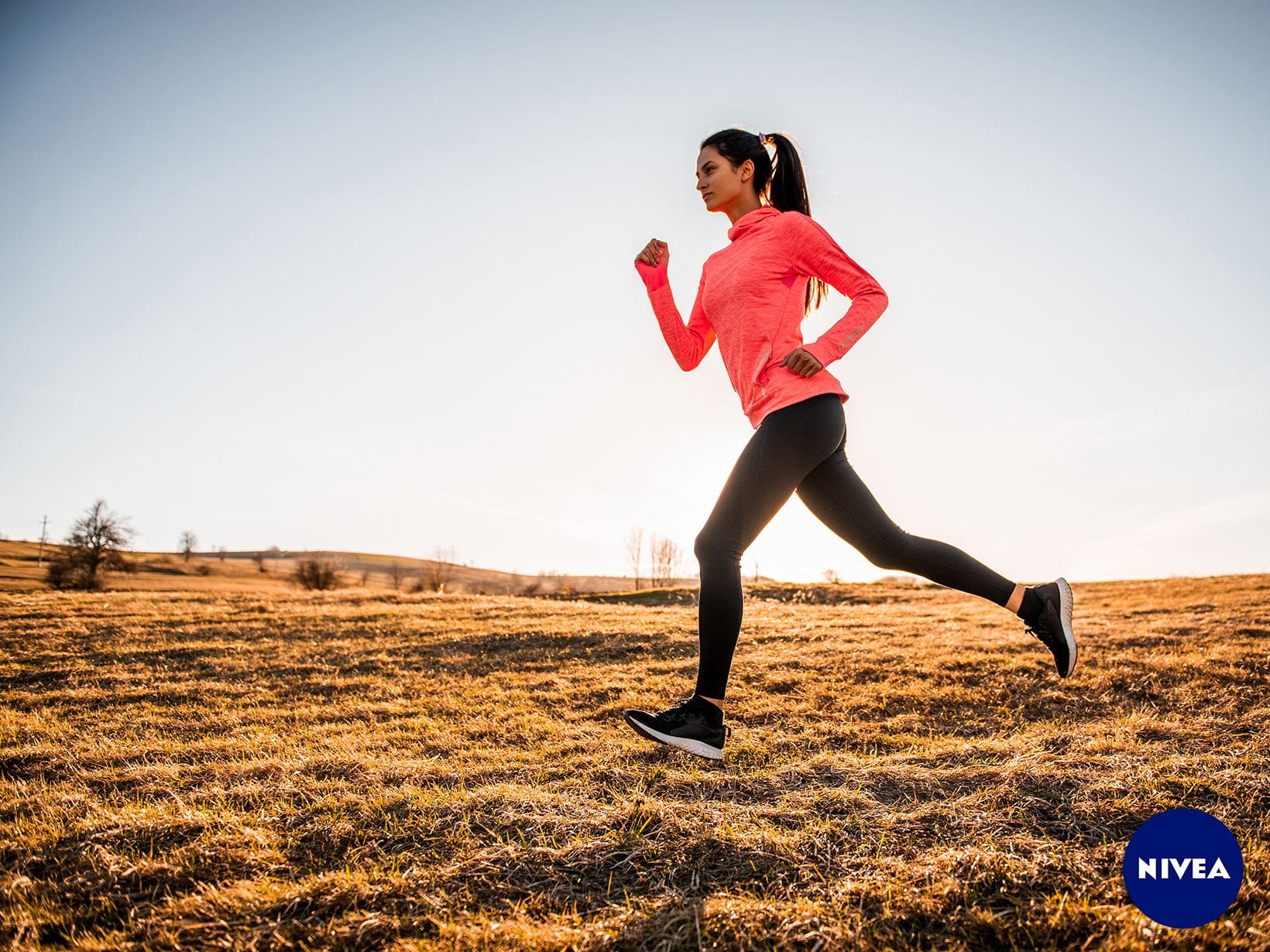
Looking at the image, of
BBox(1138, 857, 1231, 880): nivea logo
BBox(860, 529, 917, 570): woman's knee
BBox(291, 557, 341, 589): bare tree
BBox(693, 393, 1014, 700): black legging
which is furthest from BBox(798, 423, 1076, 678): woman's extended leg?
BBox(291, 557, 341, 589): bare tree

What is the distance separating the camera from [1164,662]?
7633 mm

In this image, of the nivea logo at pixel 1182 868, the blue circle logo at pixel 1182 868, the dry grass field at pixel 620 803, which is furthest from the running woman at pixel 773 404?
the nivea logo at pixel 1182 868

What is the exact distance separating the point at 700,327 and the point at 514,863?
2632 mm

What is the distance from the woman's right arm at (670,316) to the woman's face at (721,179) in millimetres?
382

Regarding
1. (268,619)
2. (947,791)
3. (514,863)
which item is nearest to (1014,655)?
(947,791)

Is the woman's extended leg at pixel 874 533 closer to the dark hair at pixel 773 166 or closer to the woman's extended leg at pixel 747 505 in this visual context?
the woman's extended leg at pixel 747 505

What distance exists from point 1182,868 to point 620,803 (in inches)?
77.1

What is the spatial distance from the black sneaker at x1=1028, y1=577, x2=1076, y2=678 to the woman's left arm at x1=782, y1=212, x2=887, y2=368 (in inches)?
63.0

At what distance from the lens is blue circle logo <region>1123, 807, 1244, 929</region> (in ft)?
6.77

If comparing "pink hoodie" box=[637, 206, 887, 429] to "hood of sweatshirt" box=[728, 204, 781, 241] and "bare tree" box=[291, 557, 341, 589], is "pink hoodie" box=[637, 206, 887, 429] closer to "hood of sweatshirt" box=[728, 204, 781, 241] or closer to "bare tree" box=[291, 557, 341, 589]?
"hood of sweatshirt" box=[728, 204, 781, 241]

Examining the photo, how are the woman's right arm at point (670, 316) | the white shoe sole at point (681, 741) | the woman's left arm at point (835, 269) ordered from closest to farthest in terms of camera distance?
the white shoe sole at point (681, 741)
the woman's left arm at point (835, 269)
the woman's right arm at point (670, 316)

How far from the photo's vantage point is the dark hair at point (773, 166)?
12.2ft

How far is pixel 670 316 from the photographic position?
3.90m

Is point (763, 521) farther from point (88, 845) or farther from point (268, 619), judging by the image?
point (268, 619)
